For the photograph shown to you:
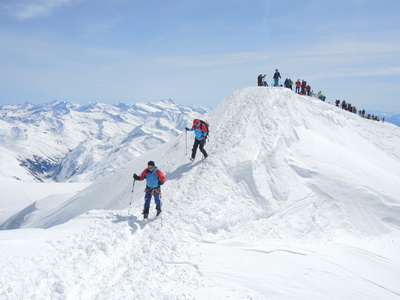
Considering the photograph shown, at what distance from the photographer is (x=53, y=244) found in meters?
8.89

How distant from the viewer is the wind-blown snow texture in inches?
307

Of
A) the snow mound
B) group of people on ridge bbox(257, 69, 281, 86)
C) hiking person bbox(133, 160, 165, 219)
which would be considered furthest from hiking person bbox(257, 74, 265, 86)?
hiking person bbox(133, 160, 165, 219)

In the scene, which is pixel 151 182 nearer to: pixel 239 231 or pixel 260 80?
pixel 239 231

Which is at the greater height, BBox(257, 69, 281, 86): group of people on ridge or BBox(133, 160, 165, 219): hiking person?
BBox(257, 69, 281, 86): group of people on ridge

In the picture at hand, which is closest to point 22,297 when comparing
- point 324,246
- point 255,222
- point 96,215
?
point 96,215

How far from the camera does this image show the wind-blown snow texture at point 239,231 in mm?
7797

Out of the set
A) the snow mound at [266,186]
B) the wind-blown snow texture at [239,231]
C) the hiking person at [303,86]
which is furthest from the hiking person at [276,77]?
the wind-blown snow texture at [239,231]

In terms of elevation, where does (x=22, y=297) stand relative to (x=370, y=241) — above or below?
above

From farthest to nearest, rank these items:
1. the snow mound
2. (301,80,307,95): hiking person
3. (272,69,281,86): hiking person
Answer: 1. (301,80,307,95): hiking person
2. (272,69,281,86): hiking person
3. the snow mound

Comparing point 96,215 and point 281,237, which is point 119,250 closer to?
point 96,215

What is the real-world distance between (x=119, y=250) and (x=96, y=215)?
3.74 meters

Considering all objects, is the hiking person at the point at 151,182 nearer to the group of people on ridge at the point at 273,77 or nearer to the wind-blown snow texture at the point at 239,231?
the wind-blown snow texture at the point at 239,231

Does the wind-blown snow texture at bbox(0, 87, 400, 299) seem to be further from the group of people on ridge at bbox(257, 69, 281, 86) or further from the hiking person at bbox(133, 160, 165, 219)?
the group of people on ridge at bbox(257, 69, 281, 86)

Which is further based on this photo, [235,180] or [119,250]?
[235,180]
